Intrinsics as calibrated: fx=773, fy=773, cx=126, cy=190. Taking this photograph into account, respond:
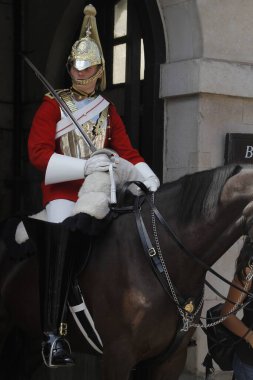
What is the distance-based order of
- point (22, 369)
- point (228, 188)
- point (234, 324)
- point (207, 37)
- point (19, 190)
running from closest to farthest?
1. point (228, 188)
2. point (234, 324)
3. point (22, 369)
4. point (207, 37)
5. point (19, 190)

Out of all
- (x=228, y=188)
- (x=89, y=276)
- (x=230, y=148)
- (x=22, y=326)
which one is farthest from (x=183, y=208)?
(x=230, y=148)

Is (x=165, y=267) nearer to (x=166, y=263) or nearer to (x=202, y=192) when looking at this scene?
(x=166, y=263)

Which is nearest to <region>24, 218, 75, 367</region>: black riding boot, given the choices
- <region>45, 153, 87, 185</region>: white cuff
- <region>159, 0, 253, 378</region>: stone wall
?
<region>45, 153, 87, 185</region>: white cuff

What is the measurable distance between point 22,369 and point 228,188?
237 cm

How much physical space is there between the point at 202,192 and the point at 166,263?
42 centimetres

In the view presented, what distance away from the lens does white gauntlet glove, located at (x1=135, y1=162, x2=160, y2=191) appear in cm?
463

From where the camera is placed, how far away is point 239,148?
6031 millimetres

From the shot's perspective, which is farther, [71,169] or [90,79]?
[90,79]

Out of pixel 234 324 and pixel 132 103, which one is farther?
pixel 132 103

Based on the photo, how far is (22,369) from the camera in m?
5.45

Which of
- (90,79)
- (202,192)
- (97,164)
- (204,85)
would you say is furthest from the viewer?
(204,85)

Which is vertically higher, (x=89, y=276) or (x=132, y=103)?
(x=132, y=103)

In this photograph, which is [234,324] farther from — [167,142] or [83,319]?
[167,142]

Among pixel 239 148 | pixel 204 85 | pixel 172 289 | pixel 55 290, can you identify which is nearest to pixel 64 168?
pixel 55 290
